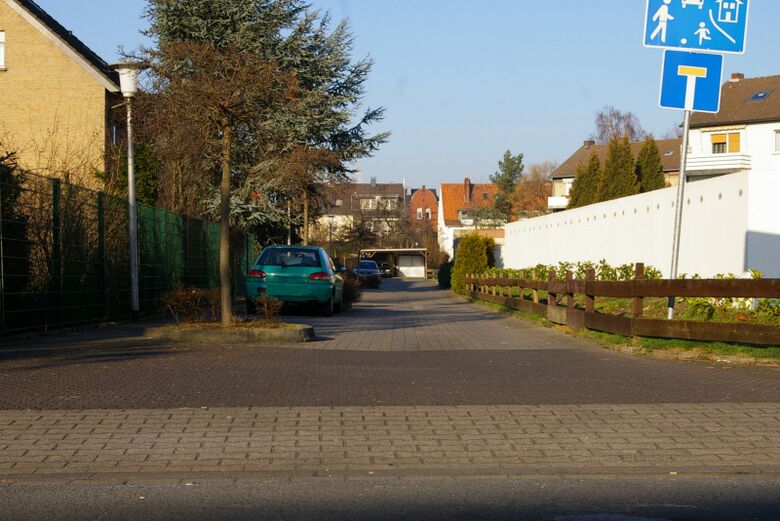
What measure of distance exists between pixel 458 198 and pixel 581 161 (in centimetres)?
4763

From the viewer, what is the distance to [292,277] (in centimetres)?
2042

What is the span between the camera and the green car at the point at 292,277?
66.3 feet

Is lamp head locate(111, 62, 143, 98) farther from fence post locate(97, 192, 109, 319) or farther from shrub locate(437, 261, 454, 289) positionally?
shrub locate(437, 261, 454, 289)

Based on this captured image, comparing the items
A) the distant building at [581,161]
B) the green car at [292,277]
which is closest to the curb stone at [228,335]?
the green car at [292,277]

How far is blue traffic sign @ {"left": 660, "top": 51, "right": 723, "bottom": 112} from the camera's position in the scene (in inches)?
495

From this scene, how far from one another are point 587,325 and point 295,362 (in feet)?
19.8

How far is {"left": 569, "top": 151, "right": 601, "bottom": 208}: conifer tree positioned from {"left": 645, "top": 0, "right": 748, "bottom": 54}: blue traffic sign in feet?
158

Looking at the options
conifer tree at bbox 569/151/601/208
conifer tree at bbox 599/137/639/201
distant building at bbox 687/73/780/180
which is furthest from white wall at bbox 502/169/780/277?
distant building at bbox 687/73/780/180

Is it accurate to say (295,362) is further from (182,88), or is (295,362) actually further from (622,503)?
(622,503)

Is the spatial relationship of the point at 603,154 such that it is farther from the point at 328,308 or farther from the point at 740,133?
the point at 328,308

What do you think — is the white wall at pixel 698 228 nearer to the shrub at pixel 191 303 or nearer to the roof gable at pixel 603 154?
the shrub at pixel 191 303

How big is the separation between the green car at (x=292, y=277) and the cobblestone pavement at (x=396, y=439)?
1272 centimetres

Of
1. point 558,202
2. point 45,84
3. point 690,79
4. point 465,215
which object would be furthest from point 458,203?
point 690,79

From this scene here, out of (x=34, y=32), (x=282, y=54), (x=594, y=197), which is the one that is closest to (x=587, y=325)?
(x=282, y=54)
